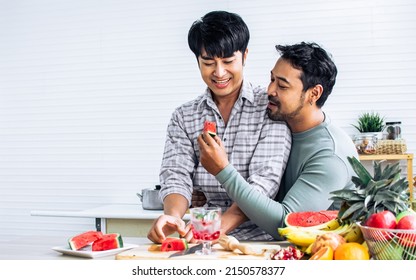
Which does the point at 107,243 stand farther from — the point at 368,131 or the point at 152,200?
the point at 368,131

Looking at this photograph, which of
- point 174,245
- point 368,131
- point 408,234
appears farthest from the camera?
point 368,131

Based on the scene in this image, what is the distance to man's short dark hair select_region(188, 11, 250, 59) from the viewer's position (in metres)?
2.30

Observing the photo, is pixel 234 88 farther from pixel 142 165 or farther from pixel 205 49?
pixel 142 165

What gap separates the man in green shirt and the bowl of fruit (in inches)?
25.7

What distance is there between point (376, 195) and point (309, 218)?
360 millimetres

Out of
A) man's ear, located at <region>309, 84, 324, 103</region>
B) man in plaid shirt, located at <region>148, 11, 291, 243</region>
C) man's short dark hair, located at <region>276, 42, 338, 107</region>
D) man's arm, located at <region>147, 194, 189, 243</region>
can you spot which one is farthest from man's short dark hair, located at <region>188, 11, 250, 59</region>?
man's arm, located at <region>147, 194, 189, 243</region>

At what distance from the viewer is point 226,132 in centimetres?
244

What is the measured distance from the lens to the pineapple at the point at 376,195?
62.0 inches

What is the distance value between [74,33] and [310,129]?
4.19m

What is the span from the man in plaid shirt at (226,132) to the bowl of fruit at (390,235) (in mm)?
758

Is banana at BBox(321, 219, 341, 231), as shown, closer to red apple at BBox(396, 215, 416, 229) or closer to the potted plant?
red apple at BBox(396, 215, 416, 229)

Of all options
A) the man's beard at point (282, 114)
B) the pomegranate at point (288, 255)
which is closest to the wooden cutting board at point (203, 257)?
the pomegranate at point (288, 255)

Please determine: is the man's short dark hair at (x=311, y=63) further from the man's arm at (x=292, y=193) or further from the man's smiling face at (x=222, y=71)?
the man's arm at (x=292, y=193)

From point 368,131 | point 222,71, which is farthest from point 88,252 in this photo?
point 368,131
